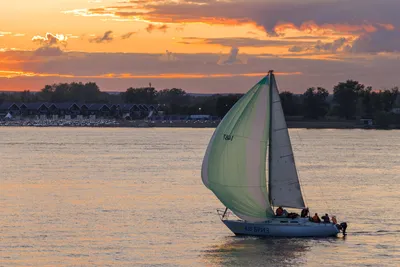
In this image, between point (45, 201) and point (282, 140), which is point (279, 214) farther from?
point (45, 201)

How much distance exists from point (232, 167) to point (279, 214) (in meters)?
3.05

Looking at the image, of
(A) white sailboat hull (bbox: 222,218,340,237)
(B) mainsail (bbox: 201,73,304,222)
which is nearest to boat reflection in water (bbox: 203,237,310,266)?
(A) white sailboat hull (bbox: 222,218,340,237)

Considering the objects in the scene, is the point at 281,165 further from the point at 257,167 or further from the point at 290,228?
the point at 290,228

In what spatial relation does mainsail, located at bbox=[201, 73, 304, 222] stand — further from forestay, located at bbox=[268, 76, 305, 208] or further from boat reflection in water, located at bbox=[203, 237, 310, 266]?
boat reflection in water, located at bbox=[203, 237, 310, 266]

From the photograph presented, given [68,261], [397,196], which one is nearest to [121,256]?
[68,261]

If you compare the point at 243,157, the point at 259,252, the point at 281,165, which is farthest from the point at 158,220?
the point at 259,252

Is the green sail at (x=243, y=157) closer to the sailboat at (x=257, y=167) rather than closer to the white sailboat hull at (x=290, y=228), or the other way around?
the sailboat at (x=257, y=167)

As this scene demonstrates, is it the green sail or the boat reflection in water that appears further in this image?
the green sail

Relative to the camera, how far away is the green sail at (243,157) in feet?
142

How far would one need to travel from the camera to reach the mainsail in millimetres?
43344

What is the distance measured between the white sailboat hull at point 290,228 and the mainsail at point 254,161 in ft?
1.49

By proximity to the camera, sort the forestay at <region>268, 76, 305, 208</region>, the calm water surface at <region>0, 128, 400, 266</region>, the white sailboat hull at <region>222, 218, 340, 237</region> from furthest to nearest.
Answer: the forestay at <region>268, 76, 305, 208</region> < the white sailboat hull at <region>222, 218, 340, 237</region> < the calm water surface at <region>0, 128, 400, 266</region>

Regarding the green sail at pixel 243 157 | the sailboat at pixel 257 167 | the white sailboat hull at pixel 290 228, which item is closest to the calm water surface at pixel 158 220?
the white sailboat hull at pixel 290 228

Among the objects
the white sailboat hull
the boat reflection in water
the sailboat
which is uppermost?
the sailboat
